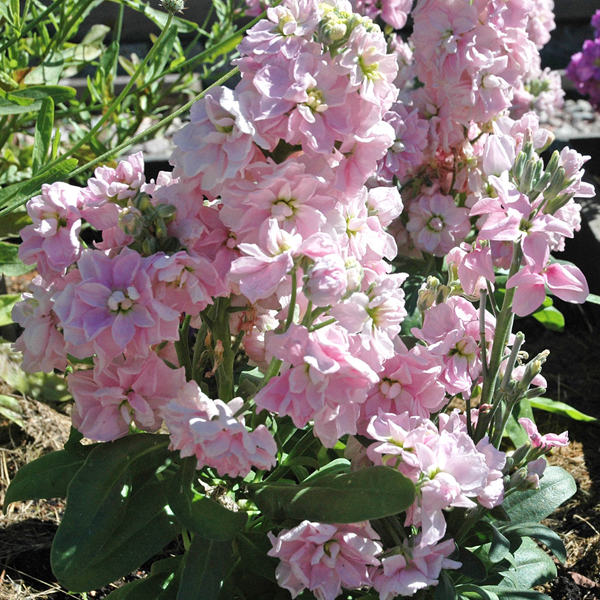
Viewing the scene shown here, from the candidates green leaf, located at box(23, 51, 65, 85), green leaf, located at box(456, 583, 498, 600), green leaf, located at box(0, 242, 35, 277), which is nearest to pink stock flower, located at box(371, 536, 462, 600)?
green leaf, located at box(456, 583, 498, 600)

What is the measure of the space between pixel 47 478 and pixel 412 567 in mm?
580

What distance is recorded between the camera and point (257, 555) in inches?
44.0

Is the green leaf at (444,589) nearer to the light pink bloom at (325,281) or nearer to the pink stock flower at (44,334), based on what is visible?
the light pink bloom at (325,281)

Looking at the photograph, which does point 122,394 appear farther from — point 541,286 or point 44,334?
point 541,286

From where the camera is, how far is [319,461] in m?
1.22

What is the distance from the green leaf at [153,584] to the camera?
115cm

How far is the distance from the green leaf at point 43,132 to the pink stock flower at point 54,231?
43 centimetres

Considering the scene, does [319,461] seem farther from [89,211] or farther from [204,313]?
[89,211]

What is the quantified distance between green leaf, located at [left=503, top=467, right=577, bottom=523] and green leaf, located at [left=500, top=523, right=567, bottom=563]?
0.13 ft

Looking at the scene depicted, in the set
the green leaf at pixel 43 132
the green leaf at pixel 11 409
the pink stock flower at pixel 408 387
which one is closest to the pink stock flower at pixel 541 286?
the pink stock flower at pixel 408 387

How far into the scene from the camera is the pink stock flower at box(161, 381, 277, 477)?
0.86 m

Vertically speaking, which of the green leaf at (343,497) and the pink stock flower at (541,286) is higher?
the pink stock flower at (541,286)

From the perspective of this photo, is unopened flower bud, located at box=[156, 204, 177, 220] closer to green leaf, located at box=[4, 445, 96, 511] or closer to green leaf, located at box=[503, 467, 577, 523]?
green leaf, located at box=[4, 445, 96, 511]

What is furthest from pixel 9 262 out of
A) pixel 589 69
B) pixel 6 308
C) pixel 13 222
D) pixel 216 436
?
pixel 589 69
